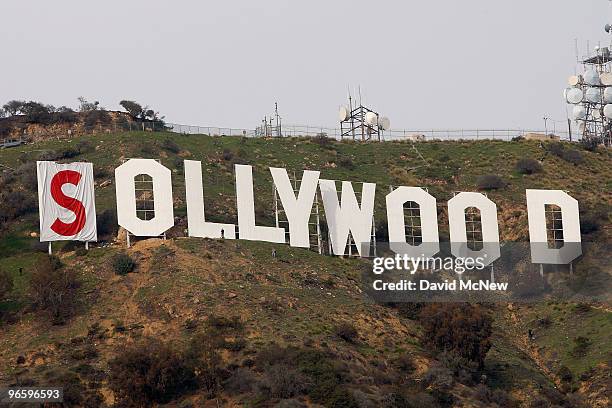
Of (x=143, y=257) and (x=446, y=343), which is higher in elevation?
(x=143, y=257)

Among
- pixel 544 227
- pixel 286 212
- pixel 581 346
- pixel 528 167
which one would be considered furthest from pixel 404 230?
pixel 528 167

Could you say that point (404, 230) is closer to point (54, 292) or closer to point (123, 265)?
point (123, 265)

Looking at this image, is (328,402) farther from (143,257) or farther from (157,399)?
(143,257)

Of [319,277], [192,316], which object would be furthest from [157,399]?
[319,277]

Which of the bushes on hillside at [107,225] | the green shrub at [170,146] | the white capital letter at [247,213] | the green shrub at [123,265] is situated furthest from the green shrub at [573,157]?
the green shrub at [123,265]

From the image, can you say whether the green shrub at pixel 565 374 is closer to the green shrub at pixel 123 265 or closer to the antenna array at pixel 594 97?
the green shrub at pixel 123 265
